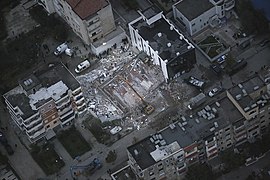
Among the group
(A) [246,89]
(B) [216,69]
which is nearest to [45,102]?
(B) [216,69]

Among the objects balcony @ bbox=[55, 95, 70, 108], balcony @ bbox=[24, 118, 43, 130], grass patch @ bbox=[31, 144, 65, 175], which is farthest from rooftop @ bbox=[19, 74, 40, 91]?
grass patch @ bbox=[31, 144, 65, 175]

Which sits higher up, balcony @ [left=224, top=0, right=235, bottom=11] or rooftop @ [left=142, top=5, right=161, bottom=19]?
rooftop @ [left=142, top=5, right=161, bottom=19]

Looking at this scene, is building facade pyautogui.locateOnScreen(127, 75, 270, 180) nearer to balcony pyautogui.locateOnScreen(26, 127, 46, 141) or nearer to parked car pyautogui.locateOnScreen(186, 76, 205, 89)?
parked car pyautogui.locateOnScreen(186, 76, 205, 89)

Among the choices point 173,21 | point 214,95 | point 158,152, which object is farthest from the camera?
point 173,21

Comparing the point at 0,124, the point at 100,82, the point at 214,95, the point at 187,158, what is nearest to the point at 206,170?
the point at 187,158

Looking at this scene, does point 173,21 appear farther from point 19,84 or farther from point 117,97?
point 19,84
